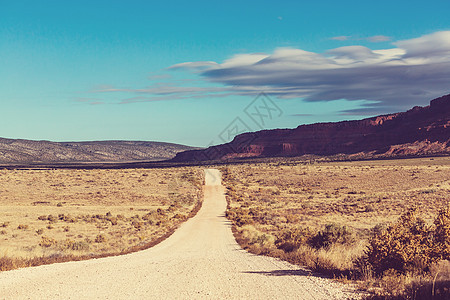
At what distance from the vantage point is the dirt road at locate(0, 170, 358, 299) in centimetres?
890

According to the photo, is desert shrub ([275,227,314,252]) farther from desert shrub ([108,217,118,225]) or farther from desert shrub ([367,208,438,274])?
desert shrub ([108,217,118,225])

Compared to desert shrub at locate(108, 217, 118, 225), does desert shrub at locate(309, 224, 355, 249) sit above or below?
above

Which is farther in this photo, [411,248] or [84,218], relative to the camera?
[84,218]

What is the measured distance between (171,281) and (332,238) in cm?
694

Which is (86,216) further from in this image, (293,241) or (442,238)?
(442,238)

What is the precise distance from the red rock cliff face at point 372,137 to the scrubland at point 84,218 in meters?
97.5

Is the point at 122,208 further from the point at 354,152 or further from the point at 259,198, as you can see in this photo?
the point at 354,152

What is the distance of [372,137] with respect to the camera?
160 metres

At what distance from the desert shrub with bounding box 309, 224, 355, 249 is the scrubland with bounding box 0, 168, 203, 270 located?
7.74 m

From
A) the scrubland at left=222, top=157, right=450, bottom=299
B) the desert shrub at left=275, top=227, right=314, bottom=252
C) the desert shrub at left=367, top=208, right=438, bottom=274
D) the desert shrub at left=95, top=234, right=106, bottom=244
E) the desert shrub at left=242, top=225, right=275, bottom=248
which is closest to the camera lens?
the scrubland at left=222, top=157, right=450, bottom=299

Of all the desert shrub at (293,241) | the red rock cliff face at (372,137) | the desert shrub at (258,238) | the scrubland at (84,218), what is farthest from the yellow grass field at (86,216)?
Answer: the red rock cliff face at (372,137)

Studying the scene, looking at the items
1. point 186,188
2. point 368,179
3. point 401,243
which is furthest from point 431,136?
point 401,243

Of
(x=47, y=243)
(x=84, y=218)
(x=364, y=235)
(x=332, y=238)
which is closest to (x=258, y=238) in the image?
(x=364, y=235)

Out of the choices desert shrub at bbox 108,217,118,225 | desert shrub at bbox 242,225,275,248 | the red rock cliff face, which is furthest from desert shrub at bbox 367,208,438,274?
the red rock cliff face
